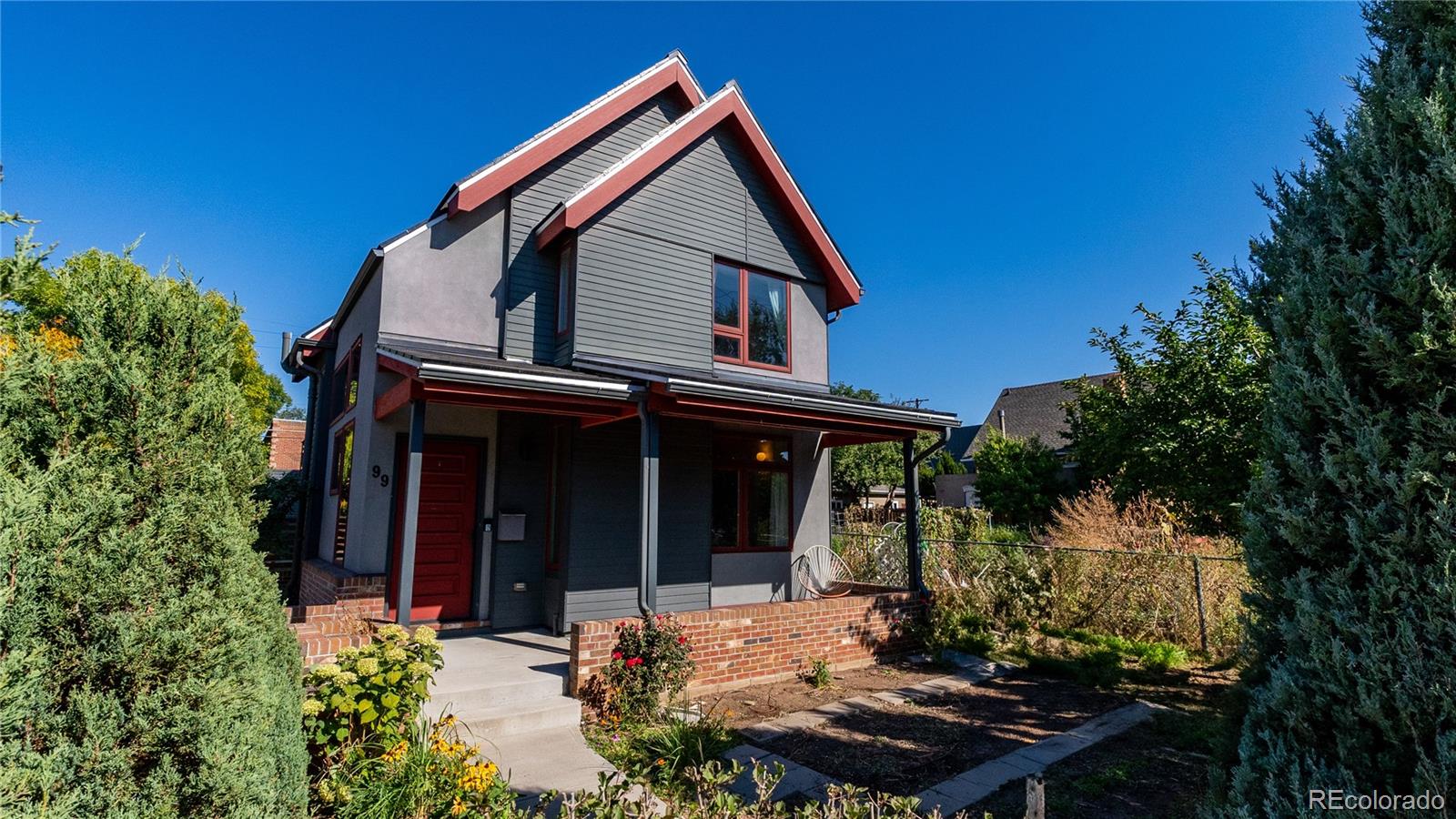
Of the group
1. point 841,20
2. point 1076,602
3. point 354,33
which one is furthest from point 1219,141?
point 354,33

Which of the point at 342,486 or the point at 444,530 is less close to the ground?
the point at 342,486

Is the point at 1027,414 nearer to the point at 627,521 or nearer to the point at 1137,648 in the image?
the point at 1137,648

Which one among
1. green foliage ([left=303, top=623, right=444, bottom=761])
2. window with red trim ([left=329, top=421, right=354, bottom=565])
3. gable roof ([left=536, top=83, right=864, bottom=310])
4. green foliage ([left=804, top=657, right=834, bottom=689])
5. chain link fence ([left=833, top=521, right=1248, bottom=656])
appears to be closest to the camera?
green foliage ([left=303, top=623, right=444, bottom=761])

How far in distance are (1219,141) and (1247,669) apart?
719 centimetres

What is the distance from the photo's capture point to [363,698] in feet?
13.3

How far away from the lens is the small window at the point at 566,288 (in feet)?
29.2

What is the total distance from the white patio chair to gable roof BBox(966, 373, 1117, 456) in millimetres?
22022

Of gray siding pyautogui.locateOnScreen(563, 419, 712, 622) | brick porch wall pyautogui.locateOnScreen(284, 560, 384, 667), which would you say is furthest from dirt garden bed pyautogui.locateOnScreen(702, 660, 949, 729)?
brick porch wall pyautogui.locateOnScreen(284, 560, 384, 667)

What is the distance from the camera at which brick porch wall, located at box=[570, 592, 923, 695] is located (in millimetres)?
6395

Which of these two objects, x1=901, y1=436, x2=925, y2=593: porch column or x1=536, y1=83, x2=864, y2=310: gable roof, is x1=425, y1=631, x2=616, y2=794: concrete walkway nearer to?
x1=901, y1=436, x2=925, y2=593: porch column

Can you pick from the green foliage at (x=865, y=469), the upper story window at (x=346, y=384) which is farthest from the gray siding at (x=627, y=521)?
the green foliage at (x=865, y=469)

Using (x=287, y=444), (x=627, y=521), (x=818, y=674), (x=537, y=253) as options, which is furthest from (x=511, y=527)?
(x=287, y=444)

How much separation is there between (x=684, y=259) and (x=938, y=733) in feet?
23.3

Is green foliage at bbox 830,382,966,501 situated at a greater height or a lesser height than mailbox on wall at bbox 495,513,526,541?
greater
